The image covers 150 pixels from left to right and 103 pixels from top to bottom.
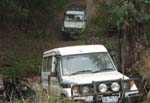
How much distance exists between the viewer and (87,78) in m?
12.0

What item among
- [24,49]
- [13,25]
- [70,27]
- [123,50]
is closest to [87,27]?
[123,50]

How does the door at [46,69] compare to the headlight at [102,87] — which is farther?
the door at [46,69]

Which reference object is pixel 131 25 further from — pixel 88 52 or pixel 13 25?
pixel 13 25

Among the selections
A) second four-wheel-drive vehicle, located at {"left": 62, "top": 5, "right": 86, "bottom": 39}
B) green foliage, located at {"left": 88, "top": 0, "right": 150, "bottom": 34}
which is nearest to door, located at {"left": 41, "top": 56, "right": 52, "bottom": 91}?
green foliage, located at {"left": 88, "top": 0, "right": 150, "bottom": 34}

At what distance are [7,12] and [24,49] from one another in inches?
204

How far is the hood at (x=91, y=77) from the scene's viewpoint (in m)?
11.8

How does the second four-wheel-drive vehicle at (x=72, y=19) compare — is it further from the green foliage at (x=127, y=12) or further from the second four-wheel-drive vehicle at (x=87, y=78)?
the second four-wheel-drive vehicle at (x=87, y=78)

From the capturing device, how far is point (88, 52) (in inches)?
523

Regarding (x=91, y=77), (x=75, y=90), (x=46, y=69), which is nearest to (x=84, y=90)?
(x=75, y=90)

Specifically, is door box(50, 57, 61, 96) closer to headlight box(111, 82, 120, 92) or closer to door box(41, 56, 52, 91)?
door box(41, 56, 52, 91)

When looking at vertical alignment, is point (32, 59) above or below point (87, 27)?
below

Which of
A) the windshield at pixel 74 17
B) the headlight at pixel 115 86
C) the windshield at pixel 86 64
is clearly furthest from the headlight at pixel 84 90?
the windshield at pixel 74 17

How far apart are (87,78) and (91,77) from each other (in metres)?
0.14

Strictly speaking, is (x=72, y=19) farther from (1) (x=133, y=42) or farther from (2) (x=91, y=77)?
(2) (x=91, y=77)
